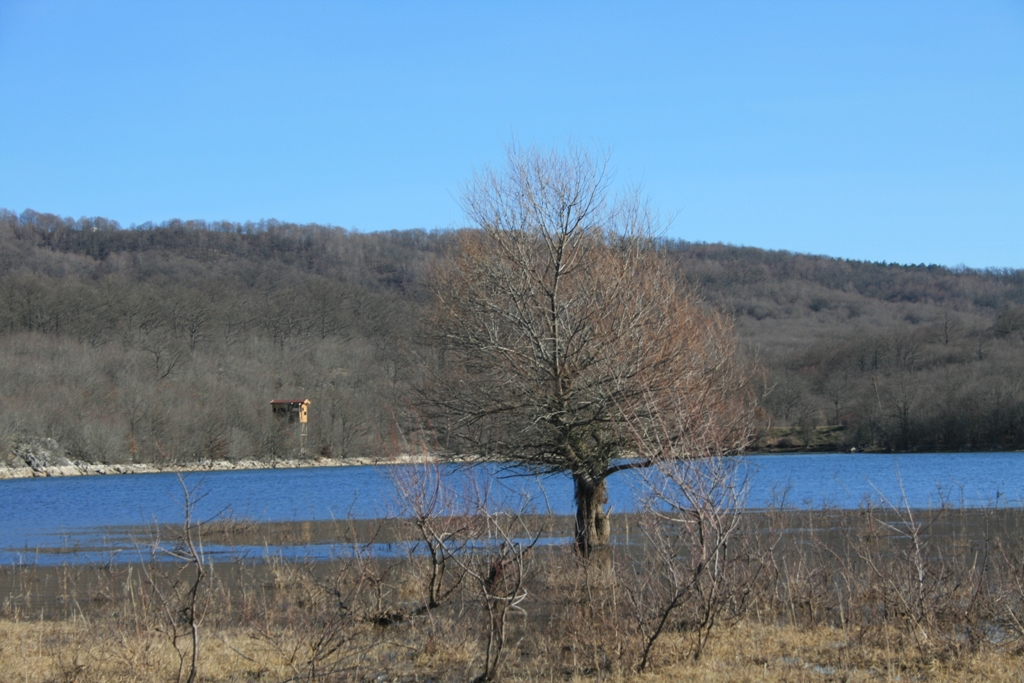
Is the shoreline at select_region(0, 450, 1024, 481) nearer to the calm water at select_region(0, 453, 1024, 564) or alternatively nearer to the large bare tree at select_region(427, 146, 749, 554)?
the calm water at select_region(0, 453, 1024, 564)

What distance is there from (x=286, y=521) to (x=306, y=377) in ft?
223

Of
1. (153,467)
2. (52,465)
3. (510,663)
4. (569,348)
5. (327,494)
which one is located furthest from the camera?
(153,467)

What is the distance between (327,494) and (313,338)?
221 feet

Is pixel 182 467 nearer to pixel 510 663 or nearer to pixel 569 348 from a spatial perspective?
pixel 569 348

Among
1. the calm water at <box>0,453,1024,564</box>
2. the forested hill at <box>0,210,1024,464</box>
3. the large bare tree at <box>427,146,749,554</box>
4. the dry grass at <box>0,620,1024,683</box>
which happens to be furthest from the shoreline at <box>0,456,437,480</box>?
the dry grass at <box>0,620,1024,683</box>

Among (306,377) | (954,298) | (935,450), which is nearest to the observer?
(935,450)

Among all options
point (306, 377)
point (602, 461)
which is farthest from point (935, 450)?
point (602, 461)

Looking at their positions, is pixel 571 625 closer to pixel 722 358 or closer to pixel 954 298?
pixel 722 358

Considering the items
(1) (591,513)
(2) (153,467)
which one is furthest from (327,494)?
(2) (153,467)

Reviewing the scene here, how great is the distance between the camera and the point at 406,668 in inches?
359

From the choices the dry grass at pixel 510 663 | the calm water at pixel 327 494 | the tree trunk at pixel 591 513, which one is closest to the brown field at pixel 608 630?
the dry grass at pixel 510 663

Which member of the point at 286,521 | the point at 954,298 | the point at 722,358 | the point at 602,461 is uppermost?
the point at 954,298

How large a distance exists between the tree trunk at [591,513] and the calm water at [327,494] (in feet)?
4.08

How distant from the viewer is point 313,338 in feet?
347
